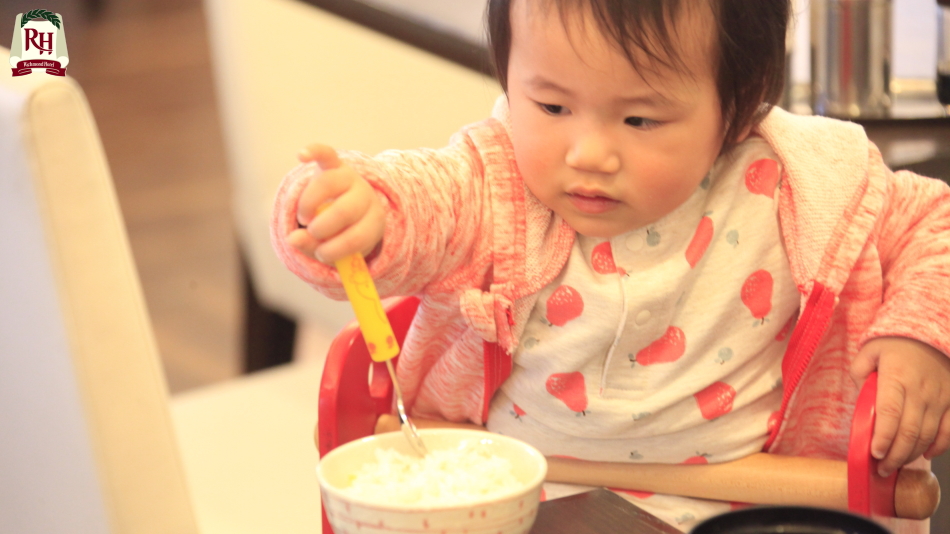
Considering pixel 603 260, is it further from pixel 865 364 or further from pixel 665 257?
pixel 865 364

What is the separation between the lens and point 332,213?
2.36 feet

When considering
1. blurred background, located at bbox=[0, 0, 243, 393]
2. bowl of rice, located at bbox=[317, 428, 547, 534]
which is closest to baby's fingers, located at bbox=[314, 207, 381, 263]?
bowl of rice, located at bbox=[317, 428, 547, 534]

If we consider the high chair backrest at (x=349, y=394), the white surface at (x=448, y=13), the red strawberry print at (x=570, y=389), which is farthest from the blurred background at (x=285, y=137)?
the red strawberry print at (x=570, y=389)

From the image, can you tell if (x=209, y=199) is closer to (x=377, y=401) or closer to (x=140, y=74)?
(x=140, y=74)

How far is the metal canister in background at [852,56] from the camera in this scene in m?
1.52

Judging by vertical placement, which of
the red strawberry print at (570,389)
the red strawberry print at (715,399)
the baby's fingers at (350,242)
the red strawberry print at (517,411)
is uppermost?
the baby's fingers at (350,242)

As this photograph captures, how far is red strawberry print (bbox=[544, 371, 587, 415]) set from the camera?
966mm

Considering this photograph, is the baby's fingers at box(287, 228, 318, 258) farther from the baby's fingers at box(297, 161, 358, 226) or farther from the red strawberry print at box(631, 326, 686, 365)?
the red strawberry print at box(631, 326, 686, 365)

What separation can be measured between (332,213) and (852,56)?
1112 mm

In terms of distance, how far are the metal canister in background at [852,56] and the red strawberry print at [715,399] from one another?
741 mm

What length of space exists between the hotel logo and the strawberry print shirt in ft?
1.63

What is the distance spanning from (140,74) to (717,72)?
4033 millimetres

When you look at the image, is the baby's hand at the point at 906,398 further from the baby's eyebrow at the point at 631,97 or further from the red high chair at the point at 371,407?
the baby's eyebrow at the point at 631,97

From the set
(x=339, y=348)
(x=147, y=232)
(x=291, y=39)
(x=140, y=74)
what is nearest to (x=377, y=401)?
(x=339, y=348)
